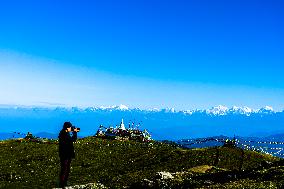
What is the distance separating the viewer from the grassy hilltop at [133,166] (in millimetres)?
26291

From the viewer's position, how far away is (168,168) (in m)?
39.9

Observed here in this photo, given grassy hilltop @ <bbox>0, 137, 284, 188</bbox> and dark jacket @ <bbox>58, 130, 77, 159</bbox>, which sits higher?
dark jacket @ <bbox>58, 130, 77, 159</bbox>

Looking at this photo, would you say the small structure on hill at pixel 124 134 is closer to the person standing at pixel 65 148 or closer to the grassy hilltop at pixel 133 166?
the grassy hilltop at pixel 133 166

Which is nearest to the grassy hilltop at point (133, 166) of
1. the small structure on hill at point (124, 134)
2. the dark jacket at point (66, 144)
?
the dark jacket at point (66, 144)

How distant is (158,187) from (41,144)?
121 ft

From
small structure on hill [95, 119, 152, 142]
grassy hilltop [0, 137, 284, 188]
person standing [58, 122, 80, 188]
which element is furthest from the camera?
small structure on hill [95, 119, 152, 142]

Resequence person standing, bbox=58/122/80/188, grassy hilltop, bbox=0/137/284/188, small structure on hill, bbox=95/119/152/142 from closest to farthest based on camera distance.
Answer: person standing, bbox=58/122/80/188 < grassy hilltop, bbox=0/137/284/188 < small structure on hill, bbox=95/119/152/142

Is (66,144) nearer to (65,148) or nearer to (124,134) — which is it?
(65,148)

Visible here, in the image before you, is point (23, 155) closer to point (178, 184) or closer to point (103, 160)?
point (103, 160)

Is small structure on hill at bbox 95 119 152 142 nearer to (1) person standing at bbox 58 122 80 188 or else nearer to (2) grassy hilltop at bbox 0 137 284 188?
(2) grassy hilltop at bbox 0 137 284 188

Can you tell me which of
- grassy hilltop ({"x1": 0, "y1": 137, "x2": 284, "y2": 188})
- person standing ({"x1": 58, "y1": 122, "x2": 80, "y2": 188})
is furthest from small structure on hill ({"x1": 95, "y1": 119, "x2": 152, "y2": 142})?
person standing ({"x1": 58, "y1": 122, "x2": 80, "y2": 188})

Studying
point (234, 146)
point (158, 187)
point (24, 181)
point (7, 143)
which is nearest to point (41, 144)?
point (7, 143)

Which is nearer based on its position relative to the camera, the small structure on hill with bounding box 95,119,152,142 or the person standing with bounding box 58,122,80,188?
the person standing with bounding box 58,122,80,188

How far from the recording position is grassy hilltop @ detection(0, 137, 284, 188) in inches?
1035
